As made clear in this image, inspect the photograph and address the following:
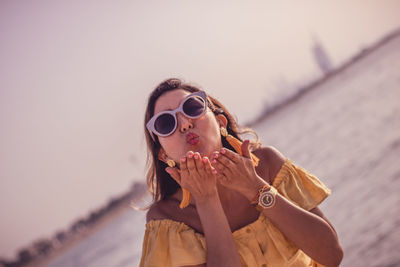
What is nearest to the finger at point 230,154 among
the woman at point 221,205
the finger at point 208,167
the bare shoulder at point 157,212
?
the woman at point 221,205

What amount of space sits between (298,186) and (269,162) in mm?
310

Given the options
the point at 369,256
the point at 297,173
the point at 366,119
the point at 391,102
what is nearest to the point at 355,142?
the point at 366,119

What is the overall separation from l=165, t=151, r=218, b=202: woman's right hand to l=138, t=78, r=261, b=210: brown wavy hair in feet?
2.21

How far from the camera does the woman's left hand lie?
206cm

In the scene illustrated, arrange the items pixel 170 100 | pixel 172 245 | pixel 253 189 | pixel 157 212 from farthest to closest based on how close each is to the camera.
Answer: pixel 157 212 → pixel 170 100 → pixel 172 245 → pixel 253 189

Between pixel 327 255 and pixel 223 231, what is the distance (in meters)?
0.77

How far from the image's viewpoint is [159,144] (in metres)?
2.78

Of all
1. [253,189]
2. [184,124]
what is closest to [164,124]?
[184,124]

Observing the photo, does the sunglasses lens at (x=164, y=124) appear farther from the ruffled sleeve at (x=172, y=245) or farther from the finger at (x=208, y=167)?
the ruffled sleeve at (x=172, y=245)

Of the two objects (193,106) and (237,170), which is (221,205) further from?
→ (193,106)

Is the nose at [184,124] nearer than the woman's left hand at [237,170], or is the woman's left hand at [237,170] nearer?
the woman's left hand at [237,170]

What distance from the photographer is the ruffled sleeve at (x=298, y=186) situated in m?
2.47

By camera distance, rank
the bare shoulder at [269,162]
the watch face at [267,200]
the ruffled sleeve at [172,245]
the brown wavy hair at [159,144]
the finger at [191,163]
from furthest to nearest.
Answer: the brown wavy hair at [159,144]
the bare shoulder at [269,162]
the ruffled sleeve at [172,245]
the watch face at [267,200]
the finger at [191,163]

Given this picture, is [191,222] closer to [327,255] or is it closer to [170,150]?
[170,150]
